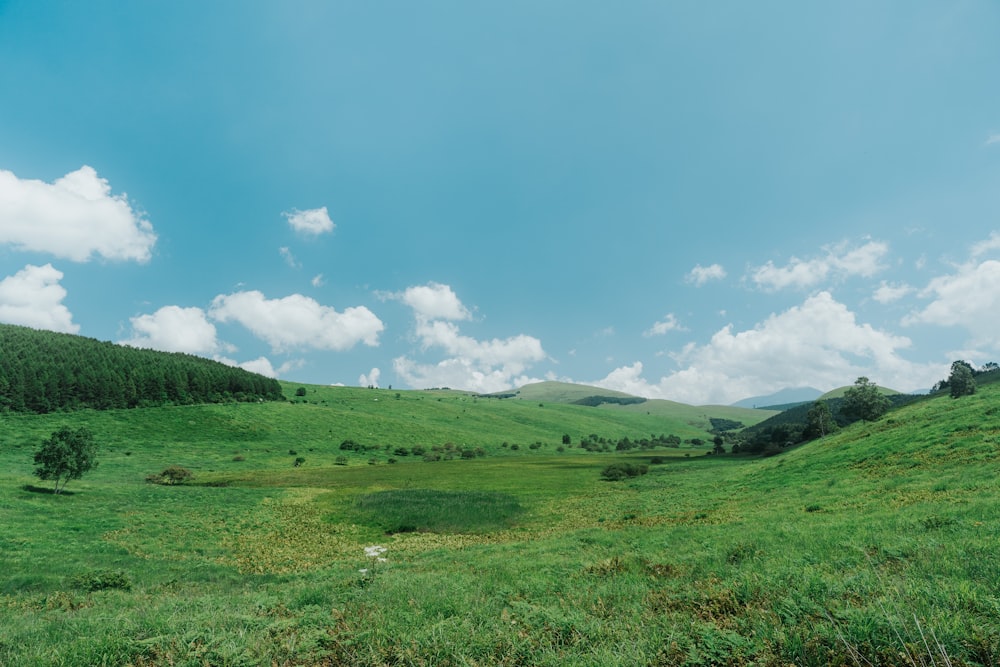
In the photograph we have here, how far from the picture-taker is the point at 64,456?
43.8m

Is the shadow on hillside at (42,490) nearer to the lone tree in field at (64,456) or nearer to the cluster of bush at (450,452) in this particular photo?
the lone tree in field at (64,456)

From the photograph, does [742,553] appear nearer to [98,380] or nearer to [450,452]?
[450,452]

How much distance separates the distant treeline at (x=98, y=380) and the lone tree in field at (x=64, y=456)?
356 feet

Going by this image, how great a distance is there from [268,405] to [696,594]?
549 feet

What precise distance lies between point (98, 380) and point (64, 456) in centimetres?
12502

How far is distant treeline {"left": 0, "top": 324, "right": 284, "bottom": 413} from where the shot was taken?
12356 centimetres

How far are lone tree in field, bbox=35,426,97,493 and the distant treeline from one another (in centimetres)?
10861

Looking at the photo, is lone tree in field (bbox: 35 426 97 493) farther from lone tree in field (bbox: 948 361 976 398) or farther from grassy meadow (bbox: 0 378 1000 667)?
lone tree in field (bbox: 948 361 976 398)

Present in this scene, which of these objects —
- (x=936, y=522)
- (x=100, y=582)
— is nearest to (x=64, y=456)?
(x=100, y=582)

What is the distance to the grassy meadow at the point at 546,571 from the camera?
7.19 meters

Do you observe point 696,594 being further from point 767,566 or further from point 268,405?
point 268,405

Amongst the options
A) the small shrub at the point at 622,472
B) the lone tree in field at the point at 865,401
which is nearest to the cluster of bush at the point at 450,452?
the small shrub at the point at 622,472

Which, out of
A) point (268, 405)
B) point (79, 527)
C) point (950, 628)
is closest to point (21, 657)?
A: point (950, 628)

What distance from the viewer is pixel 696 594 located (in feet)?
31.8
